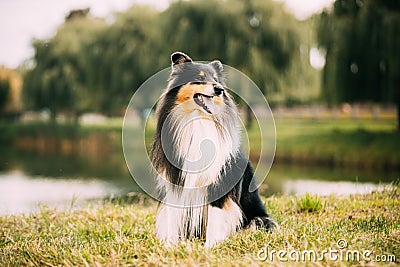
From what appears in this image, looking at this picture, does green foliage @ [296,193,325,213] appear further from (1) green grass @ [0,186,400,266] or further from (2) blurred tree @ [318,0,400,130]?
(2) blurred tree @ [318,0,400,130]

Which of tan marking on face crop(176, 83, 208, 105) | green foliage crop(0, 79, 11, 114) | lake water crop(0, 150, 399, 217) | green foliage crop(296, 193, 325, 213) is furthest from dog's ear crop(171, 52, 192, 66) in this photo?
green foliage crop(0, 79, 11, 114)

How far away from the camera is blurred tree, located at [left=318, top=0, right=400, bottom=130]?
15508 millimetres

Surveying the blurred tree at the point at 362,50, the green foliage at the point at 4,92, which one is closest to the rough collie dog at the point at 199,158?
the blurred tree at the point at 362,50

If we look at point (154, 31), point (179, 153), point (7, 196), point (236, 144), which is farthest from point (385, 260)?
point (154, 31)

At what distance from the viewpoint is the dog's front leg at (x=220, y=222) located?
4078 millimetres

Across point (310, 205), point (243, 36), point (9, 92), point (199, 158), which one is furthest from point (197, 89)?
point (9, 92)

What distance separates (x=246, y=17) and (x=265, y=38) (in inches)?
47.4

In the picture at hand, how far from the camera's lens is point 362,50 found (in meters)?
16.2

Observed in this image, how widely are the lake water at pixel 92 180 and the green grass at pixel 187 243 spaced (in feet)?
10.7

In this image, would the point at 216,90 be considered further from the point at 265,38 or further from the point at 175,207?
the point at 265,38

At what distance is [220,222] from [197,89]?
122 centimetres

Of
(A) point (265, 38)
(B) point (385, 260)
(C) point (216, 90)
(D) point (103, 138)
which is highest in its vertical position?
(A) point (265, 38)

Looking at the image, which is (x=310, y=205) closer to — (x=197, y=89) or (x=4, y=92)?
(x=197, y=89)

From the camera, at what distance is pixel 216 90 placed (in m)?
4.02
